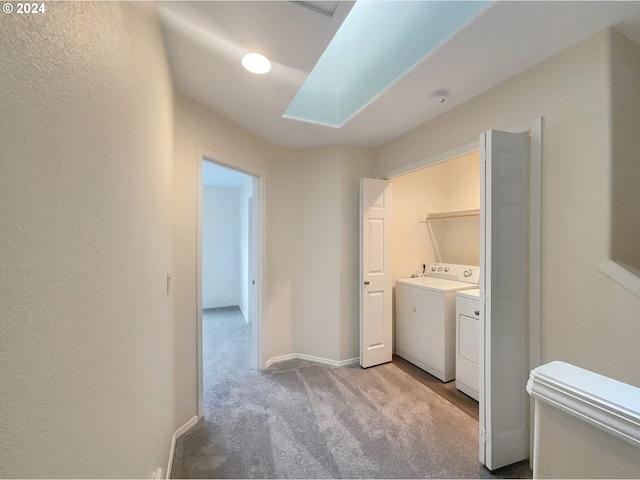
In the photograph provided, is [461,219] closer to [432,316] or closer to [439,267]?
[439,267]

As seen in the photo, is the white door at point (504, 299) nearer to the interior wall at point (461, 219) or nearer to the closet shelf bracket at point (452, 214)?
the closet shelf bracket at point (452, 214)

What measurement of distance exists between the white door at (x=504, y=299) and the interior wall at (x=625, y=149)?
1.29ft

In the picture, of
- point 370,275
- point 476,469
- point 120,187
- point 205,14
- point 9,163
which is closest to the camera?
point 9,163

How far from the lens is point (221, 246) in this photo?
5441mm

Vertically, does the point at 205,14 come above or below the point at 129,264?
above

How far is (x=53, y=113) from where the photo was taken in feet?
1.53

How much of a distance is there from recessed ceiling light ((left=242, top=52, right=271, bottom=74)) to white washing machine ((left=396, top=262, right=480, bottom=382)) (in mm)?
2444

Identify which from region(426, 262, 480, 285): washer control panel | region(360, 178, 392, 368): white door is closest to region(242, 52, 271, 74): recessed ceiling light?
region(360, 178, 392, 368): white door

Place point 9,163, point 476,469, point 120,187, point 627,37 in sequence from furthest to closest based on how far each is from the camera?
point 476,469, point 627,37, point 120,187, point 9,163

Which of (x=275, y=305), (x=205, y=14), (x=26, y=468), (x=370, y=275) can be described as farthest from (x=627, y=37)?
(x=275, y=305)

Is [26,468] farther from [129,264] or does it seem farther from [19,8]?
[19,8]

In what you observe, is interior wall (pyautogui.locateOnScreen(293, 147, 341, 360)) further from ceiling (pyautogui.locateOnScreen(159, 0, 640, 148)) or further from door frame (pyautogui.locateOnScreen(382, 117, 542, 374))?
door frame (pyautogui.locateOnScreen(382, 117, 542, 374))

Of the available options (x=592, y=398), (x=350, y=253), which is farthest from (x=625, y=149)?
(x=350, y=253)

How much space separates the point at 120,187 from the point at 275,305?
2371mm
